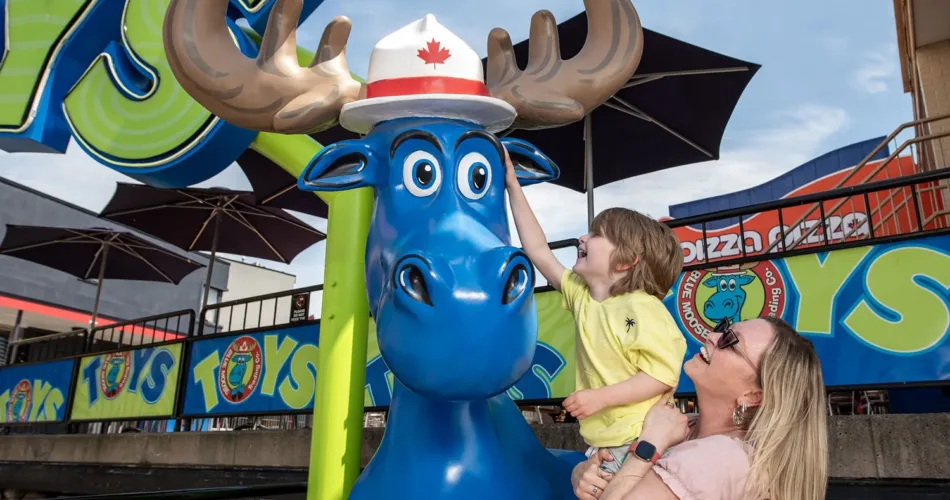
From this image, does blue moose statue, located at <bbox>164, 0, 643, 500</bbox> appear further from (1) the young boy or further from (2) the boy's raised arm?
(1) the young boy

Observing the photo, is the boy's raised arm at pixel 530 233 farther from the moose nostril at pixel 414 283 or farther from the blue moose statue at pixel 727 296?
the blue moose statue at pixel 727 296

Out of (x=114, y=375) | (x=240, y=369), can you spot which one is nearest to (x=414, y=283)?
(x=240, y=369)

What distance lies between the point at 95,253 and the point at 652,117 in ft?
35.3

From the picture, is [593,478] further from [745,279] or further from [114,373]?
[114,373]

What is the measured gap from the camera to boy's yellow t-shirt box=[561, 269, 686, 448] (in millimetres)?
1701

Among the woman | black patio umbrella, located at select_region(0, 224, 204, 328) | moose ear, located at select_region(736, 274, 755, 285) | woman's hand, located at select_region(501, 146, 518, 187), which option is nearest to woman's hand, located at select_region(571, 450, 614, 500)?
the woman

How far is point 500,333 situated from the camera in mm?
1452

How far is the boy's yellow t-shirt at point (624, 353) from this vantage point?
1.70 metres

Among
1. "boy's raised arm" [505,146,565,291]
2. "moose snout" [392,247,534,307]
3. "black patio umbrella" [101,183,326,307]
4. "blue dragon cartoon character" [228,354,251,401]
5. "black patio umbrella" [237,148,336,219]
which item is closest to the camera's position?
"moose snout" [392,247,534,307]

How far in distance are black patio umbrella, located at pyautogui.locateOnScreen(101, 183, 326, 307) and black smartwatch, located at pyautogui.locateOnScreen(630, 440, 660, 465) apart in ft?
26.4

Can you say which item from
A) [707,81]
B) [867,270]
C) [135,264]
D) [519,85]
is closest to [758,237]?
[707,81]

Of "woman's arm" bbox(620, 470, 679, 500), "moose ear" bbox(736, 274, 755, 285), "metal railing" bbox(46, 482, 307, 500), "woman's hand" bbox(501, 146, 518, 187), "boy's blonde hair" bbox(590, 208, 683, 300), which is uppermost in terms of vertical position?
"moose ear" bbox(736, 274, 755, 285)

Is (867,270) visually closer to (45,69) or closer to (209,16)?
(209,16)

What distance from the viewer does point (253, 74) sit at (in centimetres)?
223
